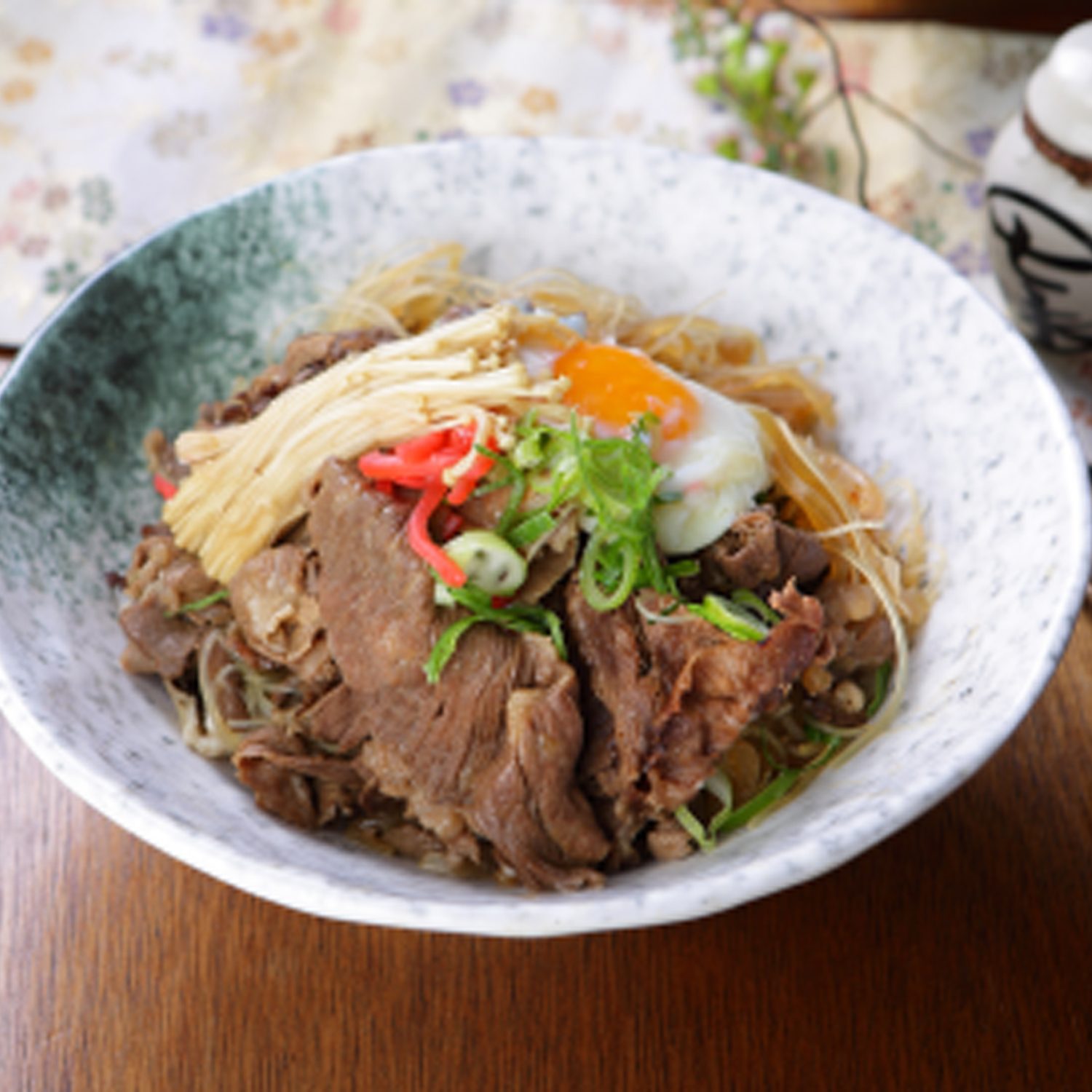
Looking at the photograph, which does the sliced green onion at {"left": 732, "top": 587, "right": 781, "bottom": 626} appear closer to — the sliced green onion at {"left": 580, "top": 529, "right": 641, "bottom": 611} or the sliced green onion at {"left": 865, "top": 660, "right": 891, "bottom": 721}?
the sliced green onion at {"left": 580, "top": 529, "right": 641, "bottom": 611}

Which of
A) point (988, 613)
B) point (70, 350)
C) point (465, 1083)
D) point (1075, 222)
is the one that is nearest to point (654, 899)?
point (465, 1083)

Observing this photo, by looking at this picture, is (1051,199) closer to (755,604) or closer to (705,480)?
(705,480)

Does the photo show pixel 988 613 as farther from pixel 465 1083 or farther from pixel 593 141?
pixel 593 141

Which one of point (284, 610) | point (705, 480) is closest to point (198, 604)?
point (284, 610)

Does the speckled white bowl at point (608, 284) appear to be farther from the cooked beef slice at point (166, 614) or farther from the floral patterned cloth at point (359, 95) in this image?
the floral patterned cloth at point (359, 95)

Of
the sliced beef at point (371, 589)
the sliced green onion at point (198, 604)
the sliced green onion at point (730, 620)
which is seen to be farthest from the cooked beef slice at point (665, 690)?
the sliced green onion at point (198, 604)

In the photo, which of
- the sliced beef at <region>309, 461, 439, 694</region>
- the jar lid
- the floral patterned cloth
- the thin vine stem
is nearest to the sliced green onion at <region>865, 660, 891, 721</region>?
the sliced beef at <region>309, 461, 439, 694</region>
